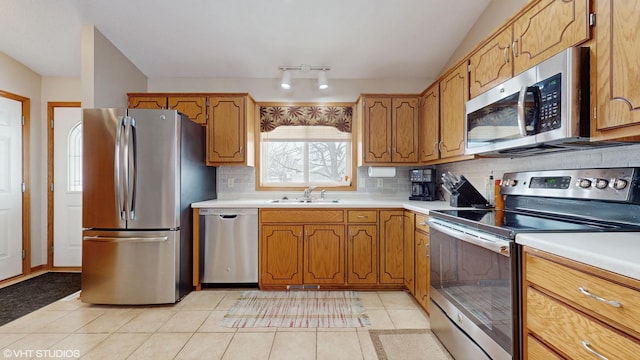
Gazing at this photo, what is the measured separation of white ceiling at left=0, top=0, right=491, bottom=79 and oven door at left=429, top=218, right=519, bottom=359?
2026 mm

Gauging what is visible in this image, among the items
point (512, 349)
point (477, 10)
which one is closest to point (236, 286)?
point (512, 349)

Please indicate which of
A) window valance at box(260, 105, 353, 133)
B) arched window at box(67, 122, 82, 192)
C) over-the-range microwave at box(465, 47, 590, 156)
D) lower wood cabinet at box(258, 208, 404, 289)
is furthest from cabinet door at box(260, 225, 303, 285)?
arched window at box(67, 122, 82, 192)

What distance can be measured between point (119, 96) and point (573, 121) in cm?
385

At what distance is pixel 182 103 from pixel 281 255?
2.03 metres

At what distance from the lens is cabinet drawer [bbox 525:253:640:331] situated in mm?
822

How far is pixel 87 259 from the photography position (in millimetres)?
2625

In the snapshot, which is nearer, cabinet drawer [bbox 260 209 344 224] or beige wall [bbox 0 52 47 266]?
cabinet drawer [bbox 260 209 344 224]

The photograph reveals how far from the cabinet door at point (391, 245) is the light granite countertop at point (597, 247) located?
1.72 m

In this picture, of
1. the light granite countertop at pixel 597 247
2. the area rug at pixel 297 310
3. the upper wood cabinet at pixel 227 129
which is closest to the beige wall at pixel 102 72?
the upper wood cabinet at pixel 227 129

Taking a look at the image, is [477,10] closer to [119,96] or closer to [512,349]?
[512,349]

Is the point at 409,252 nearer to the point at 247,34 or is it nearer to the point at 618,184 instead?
the point at 618,184

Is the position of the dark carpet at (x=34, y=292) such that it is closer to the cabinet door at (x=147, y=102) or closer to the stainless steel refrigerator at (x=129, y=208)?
the stainless steel refrigerator at (x=129, y=208)

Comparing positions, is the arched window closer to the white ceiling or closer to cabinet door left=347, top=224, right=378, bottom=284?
the white ceiling

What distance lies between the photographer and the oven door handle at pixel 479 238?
1329mm
